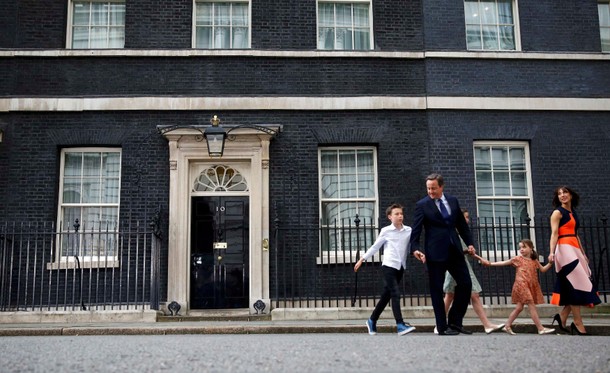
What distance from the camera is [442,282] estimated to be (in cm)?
777

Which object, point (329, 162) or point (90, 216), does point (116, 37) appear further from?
point (329, 162)

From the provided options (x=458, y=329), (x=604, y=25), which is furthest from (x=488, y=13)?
(x=458, y=329)

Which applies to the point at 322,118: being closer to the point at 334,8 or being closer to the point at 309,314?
the point at 334,8

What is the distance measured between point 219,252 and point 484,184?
5.04m

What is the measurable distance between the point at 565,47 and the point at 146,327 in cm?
934

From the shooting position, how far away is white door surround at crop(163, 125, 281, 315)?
460 inches

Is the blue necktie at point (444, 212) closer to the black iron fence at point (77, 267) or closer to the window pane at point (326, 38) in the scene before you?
the black iron fence at point (77, 267)

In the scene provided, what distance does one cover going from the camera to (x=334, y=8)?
42.9 ft

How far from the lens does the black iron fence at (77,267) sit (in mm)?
11352

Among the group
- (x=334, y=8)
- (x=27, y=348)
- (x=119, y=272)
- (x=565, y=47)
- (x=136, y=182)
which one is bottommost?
(x=27, y=348)

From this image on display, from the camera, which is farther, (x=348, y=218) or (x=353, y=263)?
(x=348, y=218)

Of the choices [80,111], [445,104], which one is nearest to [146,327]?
[80,111]

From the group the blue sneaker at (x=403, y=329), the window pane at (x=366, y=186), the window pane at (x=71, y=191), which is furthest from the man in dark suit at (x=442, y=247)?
the window pane at (x=71, y=191)

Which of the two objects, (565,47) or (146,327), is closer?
(146,327)
